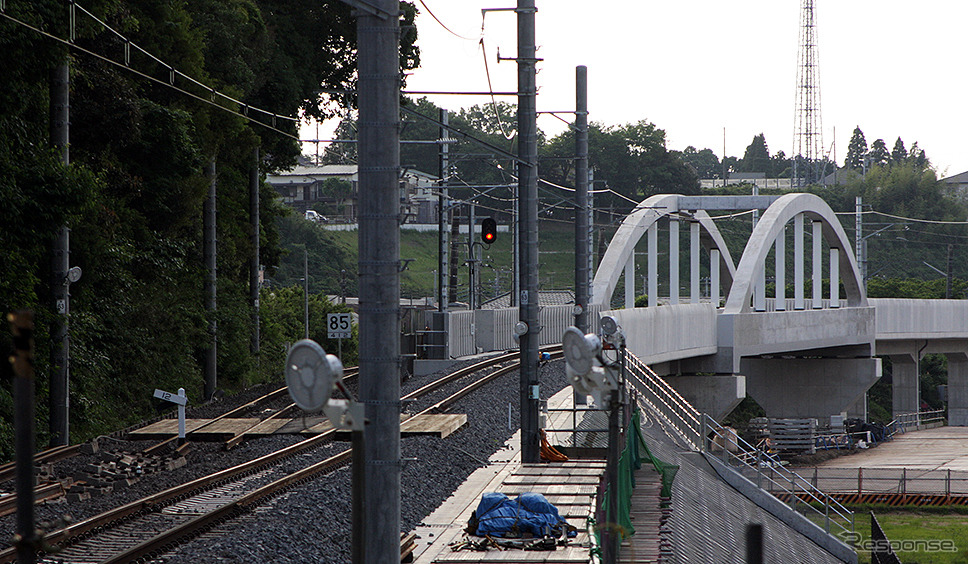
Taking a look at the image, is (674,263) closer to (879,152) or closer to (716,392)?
(716,392)

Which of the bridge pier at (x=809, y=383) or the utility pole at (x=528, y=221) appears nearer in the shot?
the utility pole at (x=528, y=221)

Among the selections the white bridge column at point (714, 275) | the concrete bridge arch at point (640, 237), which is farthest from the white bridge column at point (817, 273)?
the concrete bridge arch at point (640, 237)

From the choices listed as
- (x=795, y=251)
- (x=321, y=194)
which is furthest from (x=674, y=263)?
(x=321, y=194)

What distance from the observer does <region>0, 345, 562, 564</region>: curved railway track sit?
10664 millimetres

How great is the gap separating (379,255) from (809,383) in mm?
51289

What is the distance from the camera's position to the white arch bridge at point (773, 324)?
127ft

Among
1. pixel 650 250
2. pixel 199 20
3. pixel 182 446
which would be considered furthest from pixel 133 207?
pixel 650 250

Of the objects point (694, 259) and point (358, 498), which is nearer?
point (358, 498)

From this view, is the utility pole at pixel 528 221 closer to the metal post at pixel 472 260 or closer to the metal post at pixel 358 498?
the metal post at pixel 358 498

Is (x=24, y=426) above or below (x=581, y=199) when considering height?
below

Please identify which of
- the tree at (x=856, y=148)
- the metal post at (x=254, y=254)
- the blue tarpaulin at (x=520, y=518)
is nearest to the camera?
the blue tarpaulin at (x=520, y=518)

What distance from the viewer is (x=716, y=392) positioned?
41188mm

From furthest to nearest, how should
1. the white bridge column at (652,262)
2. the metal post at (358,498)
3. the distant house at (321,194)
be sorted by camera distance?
the distant house at (321,194), the white bridge column at (652,262), the metal post at (358,498)

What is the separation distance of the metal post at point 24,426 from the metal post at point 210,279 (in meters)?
A: 26.4
